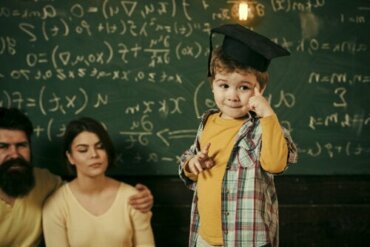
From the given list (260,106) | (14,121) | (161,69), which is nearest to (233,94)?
(260,106)

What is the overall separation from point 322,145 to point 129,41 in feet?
3.87

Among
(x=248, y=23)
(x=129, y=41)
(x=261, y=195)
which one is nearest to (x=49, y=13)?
(x=129, y=41)

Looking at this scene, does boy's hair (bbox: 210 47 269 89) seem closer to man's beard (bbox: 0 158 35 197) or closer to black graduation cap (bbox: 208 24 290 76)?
black graduation cap (bbox: 208 24 290 76)

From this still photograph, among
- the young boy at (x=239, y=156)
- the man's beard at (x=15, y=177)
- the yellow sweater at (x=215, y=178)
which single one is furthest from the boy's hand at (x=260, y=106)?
the man's beard at (x=15, y=177)

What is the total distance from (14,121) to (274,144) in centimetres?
125

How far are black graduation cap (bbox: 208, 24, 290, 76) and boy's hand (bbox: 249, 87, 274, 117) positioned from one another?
128 millimetres

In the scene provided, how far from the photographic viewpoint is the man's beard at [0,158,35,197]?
2244 millimetres

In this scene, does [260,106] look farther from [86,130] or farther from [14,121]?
[14,121]

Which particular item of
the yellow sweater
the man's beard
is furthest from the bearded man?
the yellow sweater

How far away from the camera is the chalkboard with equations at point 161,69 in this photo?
259 cm

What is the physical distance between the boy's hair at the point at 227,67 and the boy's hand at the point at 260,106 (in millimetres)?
90

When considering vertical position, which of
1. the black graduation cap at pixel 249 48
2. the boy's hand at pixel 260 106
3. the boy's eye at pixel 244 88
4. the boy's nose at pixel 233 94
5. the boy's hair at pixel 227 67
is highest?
the black graduation cap at pixel 249 48

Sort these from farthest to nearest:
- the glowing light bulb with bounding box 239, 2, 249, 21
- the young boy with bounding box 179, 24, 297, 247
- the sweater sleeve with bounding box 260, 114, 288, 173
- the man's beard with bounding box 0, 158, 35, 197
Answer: the glowing light bulb with bounding box 239, 2, 249, 21, the man's beard with bounding box 0, 158, 35, 197, the young boy with bounding box 179, 24, 297, 247, the sweater sleeve with bounding box 260, 114, 288, 173

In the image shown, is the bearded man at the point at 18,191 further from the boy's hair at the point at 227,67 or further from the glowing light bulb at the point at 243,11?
the glowing light bulb at the point at 243,11
